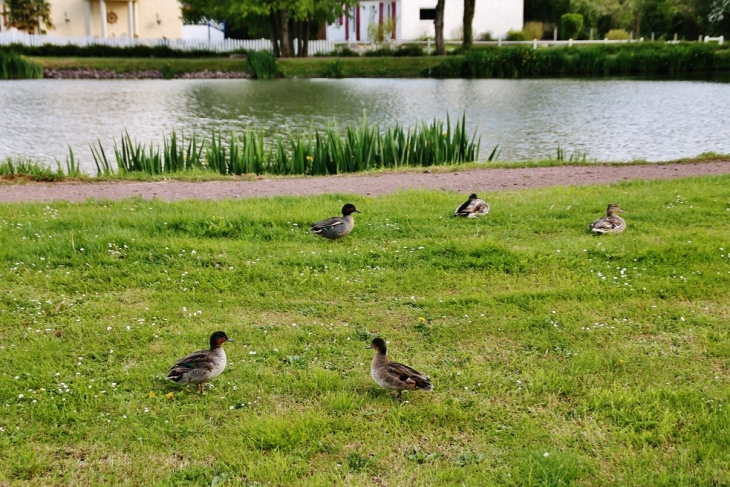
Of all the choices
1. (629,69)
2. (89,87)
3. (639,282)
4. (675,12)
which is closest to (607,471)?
(639,282)

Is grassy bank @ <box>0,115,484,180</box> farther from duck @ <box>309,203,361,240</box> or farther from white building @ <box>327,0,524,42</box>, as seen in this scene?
white building @ <box>327,0,524,42</box>

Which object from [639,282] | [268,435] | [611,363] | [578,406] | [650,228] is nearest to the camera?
[268,435]

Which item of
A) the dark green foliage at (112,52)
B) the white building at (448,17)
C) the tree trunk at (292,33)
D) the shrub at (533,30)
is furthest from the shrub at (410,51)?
the shrub at (533,30)

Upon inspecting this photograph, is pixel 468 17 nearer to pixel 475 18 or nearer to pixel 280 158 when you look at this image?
pixel 475 18

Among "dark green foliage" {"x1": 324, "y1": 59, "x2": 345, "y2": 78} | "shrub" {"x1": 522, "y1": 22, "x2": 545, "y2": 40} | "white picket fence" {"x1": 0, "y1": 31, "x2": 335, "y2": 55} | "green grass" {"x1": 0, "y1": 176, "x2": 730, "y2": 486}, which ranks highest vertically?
"shrub" {"x1": 522, "y1": 22, "x2": 545, "y2": 40}

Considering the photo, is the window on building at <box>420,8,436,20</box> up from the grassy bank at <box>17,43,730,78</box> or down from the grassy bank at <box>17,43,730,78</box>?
up

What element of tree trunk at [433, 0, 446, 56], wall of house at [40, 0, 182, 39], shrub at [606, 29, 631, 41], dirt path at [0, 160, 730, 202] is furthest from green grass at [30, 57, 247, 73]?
dirt path at [0, 160, 730, 202]

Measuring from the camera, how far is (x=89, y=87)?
39.0 m

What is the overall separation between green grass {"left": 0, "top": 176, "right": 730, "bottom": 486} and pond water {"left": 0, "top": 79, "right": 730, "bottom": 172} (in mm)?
8099

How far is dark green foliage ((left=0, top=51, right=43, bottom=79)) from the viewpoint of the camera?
39.2 meters

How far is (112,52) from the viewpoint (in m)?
51.9

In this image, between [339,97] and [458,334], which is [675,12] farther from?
[458,334]

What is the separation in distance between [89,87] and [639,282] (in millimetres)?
36964

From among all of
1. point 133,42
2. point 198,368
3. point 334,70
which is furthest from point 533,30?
point 198,368
